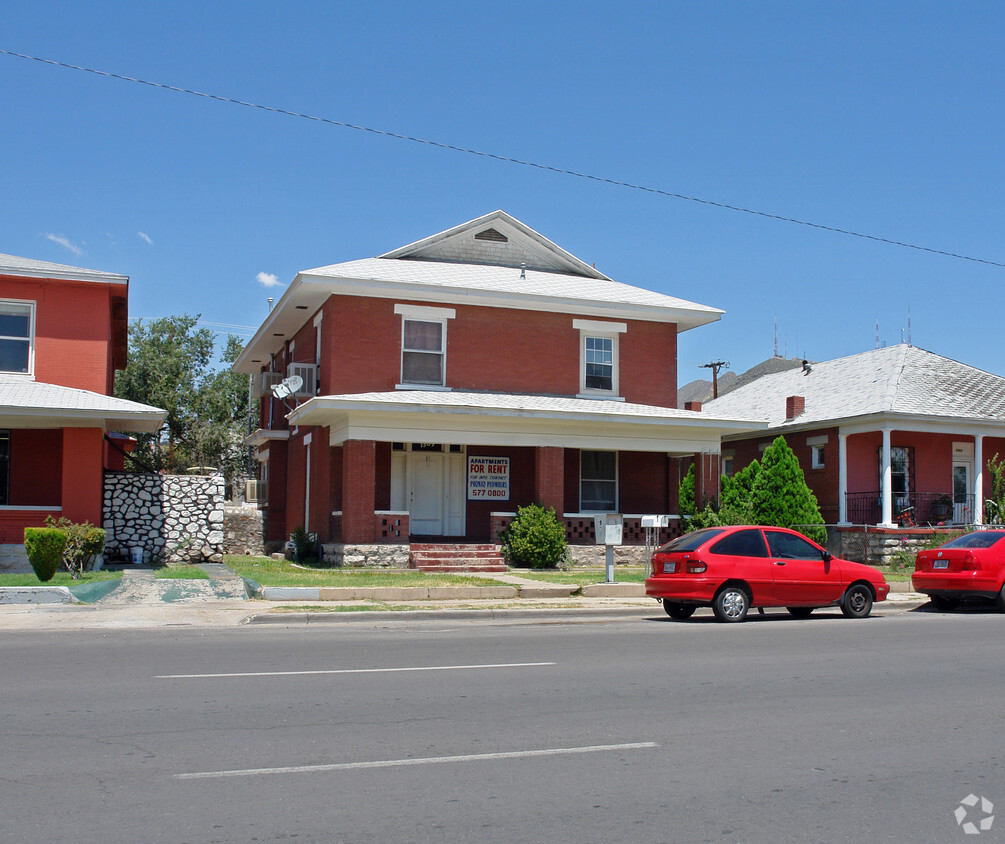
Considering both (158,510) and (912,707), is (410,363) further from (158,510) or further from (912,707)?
(912,707)

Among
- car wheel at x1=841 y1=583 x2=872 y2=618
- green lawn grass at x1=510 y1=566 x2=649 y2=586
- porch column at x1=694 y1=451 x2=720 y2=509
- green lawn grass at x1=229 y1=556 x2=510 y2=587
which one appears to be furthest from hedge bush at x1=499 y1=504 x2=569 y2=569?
car wheel at x1=841 y1=583 x2=872 y2=618

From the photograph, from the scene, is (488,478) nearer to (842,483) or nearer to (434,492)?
(434,492)

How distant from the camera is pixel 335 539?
23953mm

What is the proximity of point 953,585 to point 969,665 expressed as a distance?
7278mm

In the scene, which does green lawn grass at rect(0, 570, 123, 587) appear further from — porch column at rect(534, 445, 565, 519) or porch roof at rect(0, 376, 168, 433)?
porch column at rect(534, 445, 565, 519)

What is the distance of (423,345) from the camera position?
24875mm

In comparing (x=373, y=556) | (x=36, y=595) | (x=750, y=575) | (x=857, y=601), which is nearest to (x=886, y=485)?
(x=857, y=601)

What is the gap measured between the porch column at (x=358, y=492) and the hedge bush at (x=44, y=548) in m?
6.95

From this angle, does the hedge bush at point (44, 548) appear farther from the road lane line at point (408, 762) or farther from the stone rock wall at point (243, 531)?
the stone rock wall at point (243, 531)

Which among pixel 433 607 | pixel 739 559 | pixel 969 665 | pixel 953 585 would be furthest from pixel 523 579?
pixel 969 665

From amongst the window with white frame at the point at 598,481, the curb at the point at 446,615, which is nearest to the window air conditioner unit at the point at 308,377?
the window with white frame at the point at 598,481

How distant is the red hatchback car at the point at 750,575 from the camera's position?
595 inches

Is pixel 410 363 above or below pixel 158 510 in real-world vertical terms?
above

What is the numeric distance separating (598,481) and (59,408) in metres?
13.7
